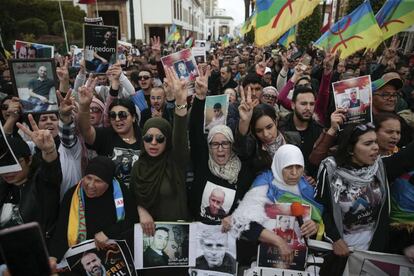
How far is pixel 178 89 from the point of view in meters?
2.70

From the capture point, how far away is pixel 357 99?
3.03m

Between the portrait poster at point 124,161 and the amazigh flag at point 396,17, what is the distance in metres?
5.20

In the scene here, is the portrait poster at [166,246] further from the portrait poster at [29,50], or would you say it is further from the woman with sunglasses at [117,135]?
the portrait poster at [29,50]

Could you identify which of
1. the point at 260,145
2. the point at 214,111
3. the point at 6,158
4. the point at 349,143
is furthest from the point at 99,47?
the point at 349,143

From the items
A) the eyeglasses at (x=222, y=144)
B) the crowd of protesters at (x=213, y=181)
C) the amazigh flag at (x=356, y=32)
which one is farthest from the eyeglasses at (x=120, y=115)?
the amazigh flag at (x=356, y=32)

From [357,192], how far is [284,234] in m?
0.65

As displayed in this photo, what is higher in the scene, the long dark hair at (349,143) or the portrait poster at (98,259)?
the long dark hair at (349,143)

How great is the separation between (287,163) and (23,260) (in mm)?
1791

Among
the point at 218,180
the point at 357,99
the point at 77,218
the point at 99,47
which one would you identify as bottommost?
the point at 77,218

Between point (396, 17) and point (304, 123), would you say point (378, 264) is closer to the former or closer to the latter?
point (304, 123)

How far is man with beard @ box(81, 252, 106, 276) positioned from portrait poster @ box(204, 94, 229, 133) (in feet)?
4.55

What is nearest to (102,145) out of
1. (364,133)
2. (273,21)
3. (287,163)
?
(287,163)

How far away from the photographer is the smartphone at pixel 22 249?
1062 millimetres

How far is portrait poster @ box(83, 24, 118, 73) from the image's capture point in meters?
4.33
